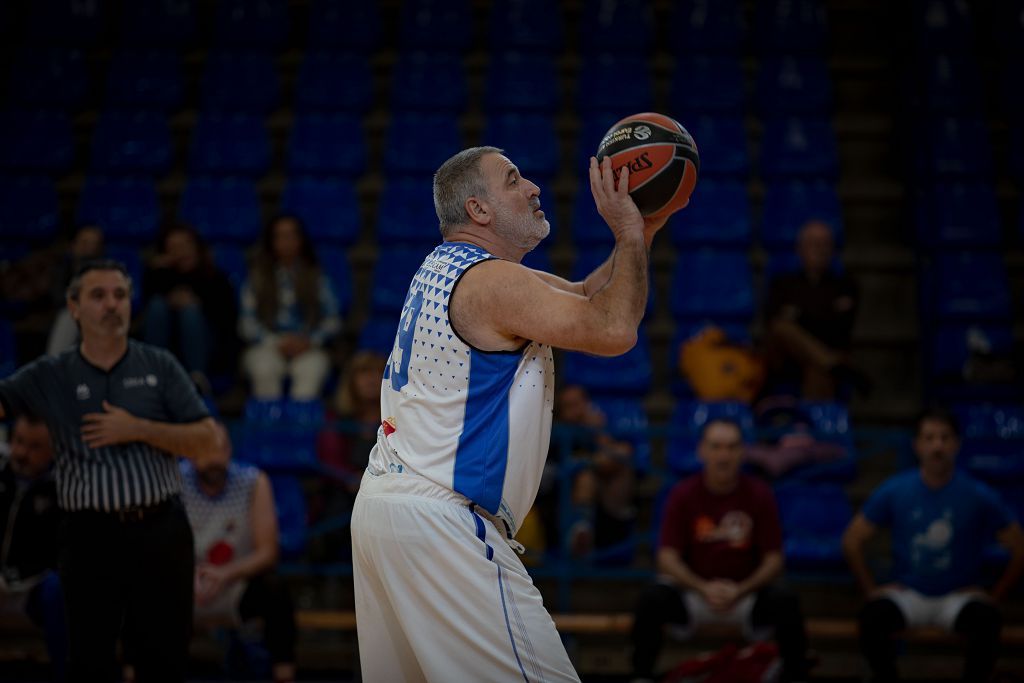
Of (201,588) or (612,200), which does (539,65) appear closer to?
(201,588)

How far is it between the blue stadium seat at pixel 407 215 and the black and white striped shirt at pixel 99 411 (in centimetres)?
421

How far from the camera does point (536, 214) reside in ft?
11.8

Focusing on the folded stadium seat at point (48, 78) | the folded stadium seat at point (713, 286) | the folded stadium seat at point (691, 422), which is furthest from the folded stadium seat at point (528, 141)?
the folded stadium seat at point (48, 78)

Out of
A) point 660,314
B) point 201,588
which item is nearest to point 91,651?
point 201,588

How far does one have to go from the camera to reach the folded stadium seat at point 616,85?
9438 millimetres

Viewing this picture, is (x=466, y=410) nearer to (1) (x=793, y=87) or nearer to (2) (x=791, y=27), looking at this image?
(1) (x=793, y=87)

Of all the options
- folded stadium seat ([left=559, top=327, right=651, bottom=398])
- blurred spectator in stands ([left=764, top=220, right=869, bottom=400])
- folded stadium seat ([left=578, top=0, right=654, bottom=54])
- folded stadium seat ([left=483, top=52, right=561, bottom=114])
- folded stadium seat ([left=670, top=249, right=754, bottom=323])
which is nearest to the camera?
blurred spectator in stands ([left=764, top=220, right=869, bottom=400])

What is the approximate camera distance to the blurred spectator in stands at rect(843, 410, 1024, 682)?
19.7 feet

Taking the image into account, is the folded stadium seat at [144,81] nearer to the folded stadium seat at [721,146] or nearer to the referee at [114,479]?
the folded stadium seat at [721,146]

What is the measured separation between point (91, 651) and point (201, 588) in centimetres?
170

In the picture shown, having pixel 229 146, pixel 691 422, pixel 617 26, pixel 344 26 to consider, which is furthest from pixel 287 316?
pixel 617 26

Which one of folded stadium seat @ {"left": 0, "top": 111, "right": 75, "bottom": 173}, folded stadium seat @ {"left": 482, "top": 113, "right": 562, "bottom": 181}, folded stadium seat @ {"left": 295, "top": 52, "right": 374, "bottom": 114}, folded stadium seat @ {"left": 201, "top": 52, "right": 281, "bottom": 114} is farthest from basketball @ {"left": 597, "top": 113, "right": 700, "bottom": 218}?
folded stadium seat @ {"left": 0, "top": 111, "right": 75, "bottom": 173}

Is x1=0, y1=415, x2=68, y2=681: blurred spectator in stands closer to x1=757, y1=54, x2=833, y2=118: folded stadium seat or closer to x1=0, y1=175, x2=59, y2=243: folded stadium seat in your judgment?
x1=0, y1=175, x2=59, y2=243: folded stadium seat

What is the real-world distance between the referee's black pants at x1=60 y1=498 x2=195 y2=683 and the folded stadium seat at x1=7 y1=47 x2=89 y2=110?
6.19 m
